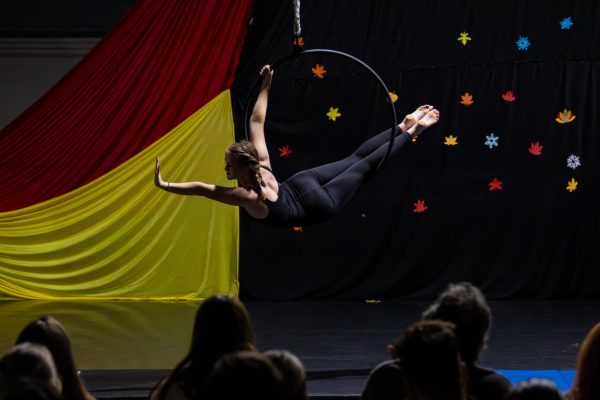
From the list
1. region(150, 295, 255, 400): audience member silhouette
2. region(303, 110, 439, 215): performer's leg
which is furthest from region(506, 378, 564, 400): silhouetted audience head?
region(303, 110, 439, 215): performer's leg

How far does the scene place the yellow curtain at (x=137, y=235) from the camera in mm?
7266

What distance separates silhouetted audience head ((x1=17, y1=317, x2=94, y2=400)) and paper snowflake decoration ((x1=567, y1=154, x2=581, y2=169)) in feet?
18.7

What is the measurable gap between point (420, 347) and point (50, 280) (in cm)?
587

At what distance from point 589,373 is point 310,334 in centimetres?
392

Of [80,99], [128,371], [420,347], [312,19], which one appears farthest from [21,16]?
[420,347]

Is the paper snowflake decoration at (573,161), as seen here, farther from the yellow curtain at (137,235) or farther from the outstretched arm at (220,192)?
the outstretched arm at (220,192)

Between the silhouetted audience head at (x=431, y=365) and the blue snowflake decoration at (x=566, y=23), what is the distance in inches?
225

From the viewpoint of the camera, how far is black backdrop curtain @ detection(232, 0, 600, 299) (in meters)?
7.21

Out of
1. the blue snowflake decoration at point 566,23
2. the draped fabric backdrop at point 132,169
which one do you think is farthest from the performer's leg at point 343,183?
the blue snowflake decoration at point 566,23

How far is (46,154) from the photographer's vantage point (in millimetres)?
7113

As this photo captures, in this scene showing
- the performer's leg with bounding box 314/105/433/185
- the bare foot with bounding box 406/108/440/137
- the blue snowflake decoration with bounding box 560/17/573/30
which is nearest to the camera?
the performer's leg with bounding box 314/105/433/185

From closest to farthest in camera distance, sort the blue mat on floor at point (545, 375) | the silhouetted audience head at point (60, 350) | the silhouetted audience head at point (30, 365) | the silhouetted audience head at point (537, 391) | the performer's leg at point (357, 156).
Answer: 1. the silhouetted audience head at point (537, 391)
2. the silhouetted audience head at point (30, 365)
3. the silhouetted audience head at point (60, 350)
4. the blue mat on floor at point (545, 375)
5. the performer's leg at point (357, 156)

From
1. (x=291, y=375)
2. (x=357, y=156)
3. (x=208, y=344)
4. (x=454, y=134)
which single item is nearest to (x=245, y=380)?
(x=291, y=375)

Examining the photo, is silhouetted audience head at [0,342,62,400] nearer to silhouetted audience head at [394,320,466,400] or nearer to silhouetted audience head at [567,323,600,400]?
→ silhouetted audience head at [394,320,466,400]
